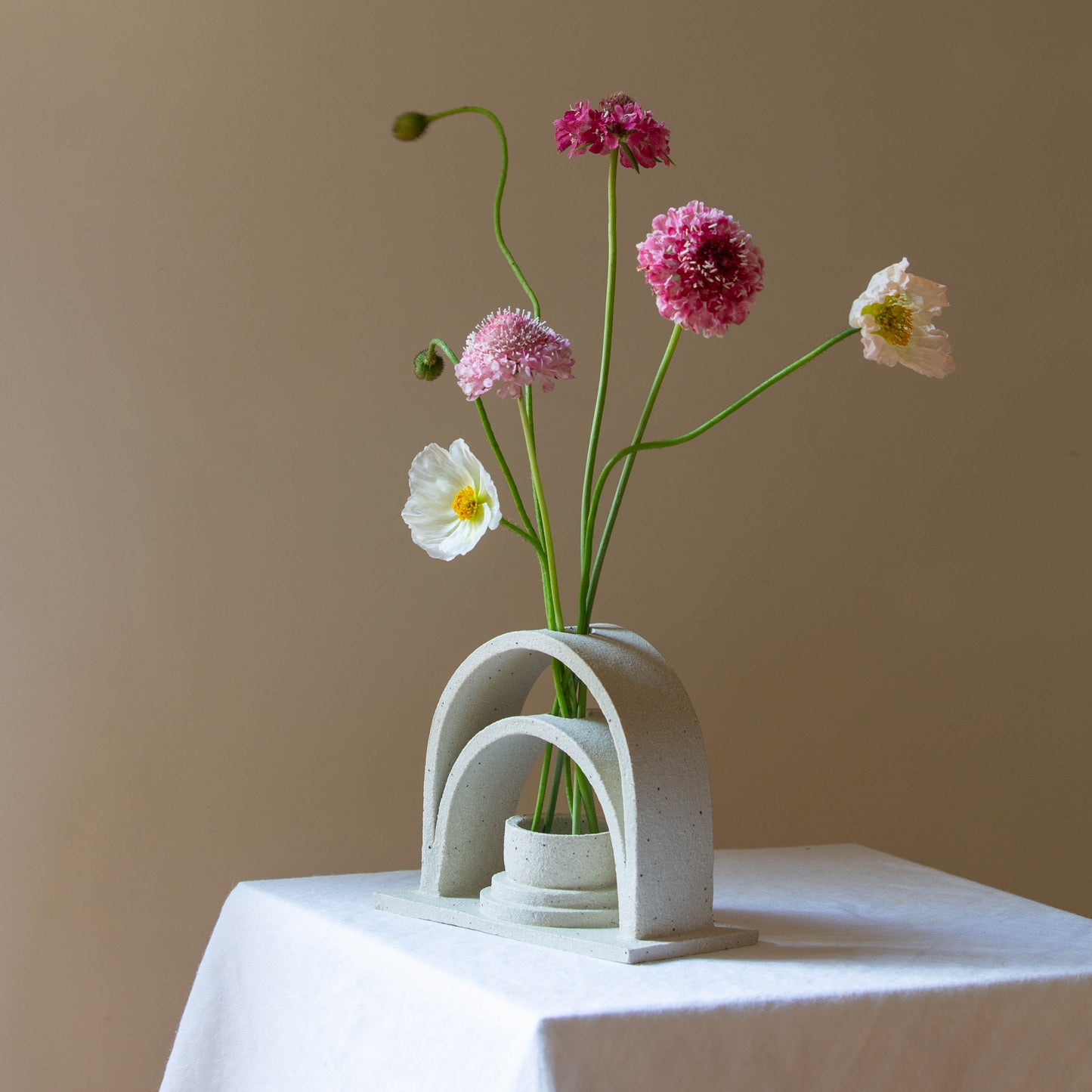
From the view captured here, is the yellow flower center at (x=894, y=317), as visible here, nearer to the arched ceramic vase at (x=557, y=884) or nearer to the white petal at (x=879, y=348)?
the white petal at (x=879, y=348)

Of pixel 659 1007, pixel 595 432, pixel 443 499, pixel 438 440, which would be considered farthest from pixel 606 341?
pixel 438 440

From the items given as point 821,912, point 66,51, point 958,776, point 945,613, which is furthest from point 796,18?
point 821,912

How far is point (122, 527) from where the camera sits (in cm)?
170

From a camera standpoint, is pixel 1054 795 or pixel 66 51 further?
pixel 1054 795

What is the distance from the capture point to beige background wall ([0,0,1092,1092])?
5.53 feet

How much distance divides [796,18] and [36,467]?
125 centimetres

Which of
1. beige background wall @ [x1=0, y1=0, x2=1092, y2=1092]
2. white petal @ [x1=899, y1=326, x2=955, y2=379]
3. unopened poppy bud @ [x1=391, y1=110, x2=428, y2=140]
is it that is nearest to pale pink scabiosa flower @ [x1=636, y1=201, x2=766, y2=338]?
white petal @ [x1=899, y1=326, x2=955, y2=379]

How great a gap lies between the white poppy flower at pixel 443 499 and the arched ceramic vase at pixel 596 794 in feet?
0.30

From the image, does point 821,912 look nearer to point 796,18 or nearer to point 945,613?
Result: point 945,613

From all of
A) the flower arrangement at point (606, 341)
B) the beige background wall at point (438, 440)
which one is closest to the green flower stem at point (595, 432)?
the flower arrangement at point (606, 341)

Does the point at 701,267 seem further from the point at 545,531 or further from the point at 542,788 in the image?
the point at 542,788

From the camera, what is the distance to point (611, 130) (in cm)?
97

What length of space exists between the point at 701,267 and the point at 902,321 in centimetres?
16

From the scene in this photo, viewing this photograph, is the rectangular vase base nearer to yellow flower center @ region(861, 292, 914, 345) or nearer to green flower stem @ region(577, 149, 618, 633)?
green flower stem @ region(577, 149, 618, 633)
